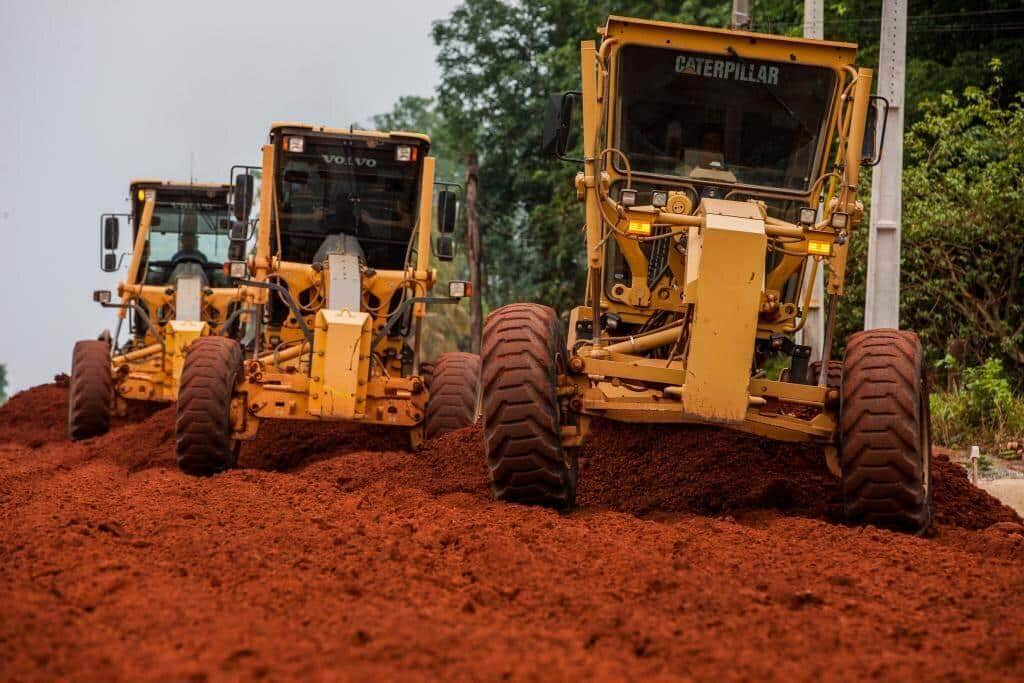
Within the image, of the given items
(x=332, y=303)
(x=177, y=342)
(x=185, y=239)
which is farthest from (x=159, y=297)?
(x=332, y=303)

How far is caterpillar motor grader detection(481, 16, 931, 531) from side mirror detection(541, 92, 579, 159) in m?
0.01

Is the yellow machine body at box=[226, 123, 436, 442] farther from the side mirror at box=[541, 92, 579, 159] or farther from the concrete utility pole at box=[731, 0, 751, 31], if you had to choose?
the concrete utility pole at box=[731, 0, 751, 31]

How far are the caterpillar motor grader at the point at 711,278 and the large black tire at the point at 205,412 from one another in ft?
8.85

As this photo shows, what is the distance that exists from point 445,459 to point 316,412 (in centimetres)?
113

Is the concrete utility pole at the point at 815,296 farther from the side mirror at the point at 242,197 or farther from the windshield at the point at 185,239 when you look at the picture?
the windshield at the point at 185,239

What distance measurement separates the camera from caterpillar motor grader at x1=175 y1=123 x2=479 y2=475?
1171cm

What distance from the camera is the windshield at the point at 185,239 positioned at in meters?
20.2

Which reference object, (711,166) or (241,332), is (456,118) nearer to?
(241,332)

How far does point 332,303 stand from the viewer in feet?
42.3

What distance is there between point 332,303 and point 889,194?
20.7 ft

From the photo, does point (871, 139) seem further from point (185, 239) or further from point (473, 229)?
→ point (473, 229)

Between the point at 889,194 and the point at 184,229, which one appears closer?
the point at 889,194

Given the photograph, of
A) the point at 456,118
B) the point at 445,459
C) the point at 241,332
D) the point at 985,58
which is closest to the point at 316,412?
the point at 445,459

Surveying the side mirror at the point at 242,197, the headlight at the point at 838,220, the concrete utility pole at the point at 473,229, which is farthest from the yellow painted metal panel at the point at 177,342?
the concrete utility pole at the point at 473,229
